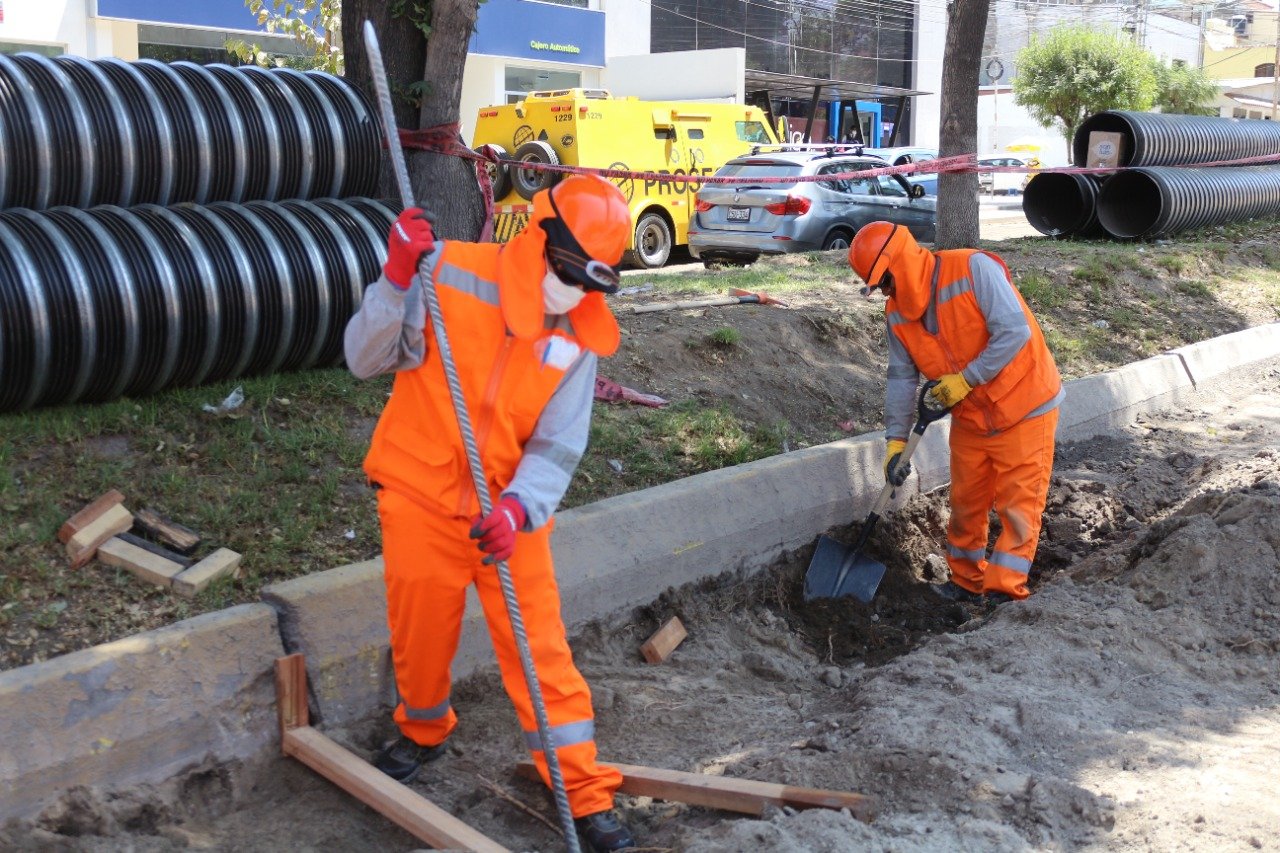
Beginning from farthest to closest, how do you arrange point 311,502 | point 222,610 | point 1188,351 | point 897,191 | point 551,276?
point 897,191 < point 1188,351 < point 311,502 < point 222,610 < point 551,276

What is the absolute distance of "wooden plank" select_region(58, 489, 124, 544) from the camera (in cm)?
428

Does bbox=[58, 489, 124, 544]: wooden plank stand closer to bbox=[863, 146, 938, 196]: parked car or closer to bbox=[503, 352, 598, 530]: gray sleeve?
bbox=[503, 352, 598, 530]: gray sleeve

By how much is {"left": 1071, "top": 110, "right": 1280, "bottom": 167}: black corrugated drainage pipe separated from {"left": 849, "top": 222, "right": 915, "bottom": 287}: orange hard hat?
356 inches

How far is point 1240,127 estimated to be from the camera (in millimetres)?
15969

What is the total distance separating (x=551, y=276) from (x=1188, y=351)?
306 inches

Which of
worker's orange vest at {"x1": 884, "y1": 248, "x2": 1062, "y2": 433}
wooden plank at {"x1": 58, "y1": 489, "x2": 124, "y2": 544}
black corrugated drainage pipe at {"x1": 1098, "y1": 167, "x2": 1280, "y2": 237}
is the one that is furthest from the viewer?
black corrugated drainage pipe at {"x1": 1098, "y1": 167, "x2": 1280, "y2": 237}

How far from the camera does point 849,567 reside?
600 cm

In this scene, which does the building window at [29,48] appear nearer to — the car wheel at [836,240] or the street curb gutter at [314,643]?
the car wheel at [836,240]

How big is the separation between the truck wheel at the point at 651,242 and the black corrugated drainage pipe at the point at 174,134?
11.3m

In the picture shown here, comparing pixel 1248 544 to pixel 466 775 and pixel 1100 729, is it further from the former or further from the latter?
pixel 466 775

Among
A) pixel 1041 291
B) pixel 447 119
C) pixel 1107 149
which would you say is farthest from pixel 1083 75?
pixel 447 119

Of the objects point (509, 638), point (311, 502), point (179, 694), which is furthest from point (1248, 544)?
point (179, 694)

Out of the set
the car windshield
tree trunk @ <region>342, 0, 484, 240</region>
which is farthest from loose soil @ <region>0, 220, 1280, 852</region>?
the car windshield

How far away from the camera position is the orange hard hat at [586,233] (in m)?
3.44
